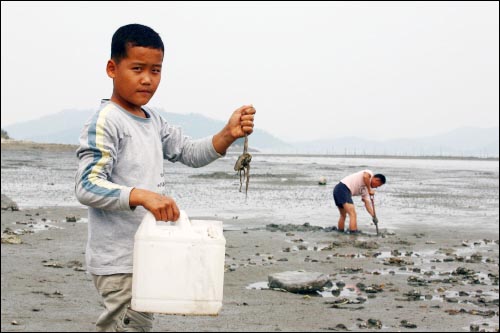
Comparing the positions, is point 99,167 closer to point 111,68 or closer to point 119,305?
point 111,68

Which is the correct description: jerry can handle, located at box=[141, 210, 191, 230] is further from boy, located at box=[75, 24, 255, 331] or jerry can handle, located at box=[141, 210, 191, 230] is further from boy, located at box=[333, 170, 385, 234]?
boy, located at box=[333, 170, 385, 234]

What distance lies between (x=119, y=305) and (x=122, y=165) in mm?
589

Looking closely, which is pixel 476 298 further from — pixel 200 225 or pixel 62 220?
pixel 62 220

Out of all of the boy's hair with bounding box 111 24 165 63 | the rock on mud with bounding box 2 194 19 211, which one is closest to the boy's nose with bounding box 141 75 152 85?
the boy's hair with bounding box 111 24 165 63

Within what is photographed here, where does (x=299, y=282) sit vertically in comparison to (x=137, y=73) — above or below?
below

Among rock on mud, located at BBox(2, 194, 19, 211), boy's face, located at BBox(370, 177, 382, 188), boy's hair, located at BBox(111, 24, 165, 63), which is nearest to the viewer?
boy's hair, located at BBox(111, 24, 165, 63)

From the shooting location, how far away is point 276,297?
9.16m

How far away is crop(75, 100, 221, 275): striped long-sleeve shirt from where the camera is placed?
2.59 m

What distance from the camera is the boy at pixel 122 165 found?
103 inches

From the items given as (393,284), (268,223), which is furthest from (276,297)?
(268,223)

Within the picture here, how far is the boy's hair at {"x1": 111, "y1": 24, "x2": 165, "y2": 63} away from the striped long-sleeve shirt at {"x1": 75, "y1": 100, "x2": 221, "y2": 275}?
0.26m

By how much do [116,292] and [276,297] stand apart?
21.4 ft

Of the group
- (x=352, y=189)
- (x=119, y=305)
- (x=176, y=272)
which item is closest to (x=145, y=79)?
(x=176, y=272)

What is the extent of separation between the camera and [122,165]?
2.85m
